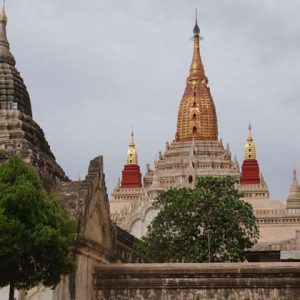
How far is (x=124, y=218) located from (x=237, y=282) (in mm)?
39194

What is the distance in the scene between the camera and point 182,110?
72.9 meters

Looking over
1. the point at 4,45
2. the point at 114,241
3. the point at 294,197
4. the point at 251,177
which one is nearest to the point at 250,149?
the point at 251,177

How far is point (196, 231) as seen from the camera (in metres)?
25.3

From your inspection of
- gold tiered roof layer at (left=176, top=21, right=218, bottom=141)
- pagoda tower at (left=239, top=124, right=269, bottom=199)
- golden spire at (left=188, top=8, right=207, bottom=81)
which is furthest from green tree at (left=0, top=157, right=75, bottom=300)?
golden spire at (left=188, top=8, right=207, bottom=81)

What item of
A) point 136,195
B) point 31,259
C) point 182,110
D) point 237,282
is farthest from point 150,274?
point 182,110

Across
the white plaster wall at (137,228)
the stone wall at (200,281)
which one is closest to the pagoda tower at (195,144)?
the white plaster wall at (137,228)

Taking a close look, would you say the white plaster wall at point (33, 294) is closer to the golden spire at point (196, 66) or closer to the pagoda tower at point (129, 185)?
the pagoda tower at point (129, 185)

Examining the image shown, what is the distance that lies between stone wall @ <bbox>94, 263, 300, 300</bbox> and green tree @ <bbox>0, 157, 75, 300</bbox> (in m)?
3.43

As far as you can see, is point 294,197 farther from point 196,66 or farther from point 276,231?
point 196,66

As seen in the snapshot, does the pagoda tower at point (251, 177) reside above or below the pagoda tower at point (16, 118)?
above

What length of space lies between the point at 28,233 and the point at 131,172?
63.6 m

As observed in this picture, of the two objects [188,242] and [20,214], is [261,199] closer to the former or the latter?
[188,242]

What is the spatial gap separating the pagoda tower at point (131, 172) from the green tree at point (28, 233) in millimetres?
59266

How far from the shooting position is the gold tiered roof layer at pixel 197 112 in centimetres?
7112
